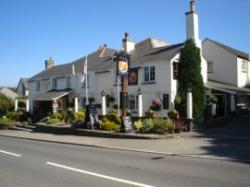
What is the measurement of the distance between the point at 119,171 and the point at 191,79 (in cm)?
1789

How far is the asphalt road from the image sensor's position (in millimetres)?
8758

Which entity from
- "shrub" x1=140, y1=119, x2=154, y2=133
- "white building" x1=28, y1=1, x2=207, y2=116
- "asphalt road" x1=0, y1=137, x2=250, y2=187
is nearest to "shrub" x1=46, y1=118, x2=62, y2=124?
"white building" x1=28, y1=1, x2=207, y2=116

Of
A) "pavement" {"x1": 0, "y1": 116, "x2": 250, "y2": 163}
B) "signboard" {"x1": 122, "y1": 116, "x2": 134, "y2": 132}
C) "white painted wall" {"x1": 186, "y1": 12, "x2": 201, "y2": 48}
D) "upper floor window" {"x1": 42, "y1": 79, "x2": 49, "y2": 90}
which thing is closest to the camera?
"pavement" {"x1": 0, "y1": 116, "x2": 250, "y2": 163}

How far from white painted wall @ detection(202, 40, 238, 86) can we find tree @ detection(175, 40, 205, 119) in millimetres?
7744

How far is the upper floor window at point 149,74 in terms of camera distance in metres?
28.9

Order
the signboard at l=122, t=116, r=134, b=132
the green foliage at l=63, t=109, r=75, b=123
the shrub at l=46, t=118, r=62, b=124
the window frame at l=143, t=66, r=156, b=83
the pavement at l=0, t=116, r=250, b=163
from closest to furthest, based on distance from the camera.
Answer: the pavement at l=0, t=116, r=250, b=163 < the signboard at l=122, t=116, r=134, b=132 < the green foliage at l=63, t=109, r=75, b=123 < the window frame at l=143, t=66, r=156, b=83 < the shrub at l=46, t=118, r=62, b=124

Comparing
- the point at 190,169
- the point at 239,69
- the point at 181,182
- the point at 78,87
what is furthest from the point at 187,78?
the point at 181,182

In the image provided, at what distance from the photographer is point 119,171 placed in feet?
33.9

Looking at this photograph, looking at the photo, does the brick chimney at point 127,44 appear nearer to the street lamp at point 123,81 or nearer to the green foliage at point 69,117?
the green foliage at point 69,117

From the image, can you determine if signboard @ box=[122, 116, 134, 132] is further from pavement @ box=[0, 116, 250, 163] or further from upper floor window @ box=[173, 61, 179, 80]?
upper floor window @ box=[173, 61, 179, 80]

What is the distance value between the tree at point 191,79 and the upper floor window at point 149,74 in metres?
2.41

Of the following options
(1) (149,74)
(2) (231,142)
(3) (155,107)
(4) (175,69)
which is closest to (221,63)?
(4) (175,69)

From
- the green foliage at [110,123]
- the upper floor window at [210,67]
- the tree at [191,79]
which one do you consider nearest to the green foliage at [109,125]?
the green foliage at [110,123]

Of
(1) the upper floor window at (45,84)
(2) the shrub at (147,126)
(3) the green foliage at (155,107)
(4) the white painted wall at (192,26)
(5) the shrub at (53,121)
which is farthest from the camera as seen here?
(1) the upper floor window at (45,84)
